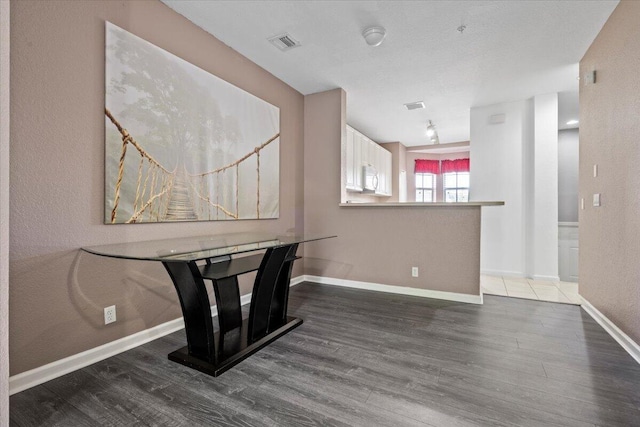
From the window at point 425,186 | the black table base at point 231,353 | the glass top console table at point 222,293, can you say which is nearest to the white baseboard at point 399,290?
the glass top console table at point 222,293

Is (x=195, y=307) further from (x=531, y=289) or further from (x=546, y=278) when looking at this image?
(x=546, y=278)

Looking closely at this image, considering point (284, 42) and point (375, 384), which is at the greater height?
point (284, 42)

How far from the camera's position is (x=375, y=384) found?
1.68 metres

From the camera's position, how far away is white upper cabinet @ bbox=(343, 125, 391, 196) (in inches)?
199

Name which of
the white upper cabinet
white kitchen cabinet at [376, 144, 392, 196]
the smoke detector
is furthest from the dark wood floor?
white kitchen cabinet at [376, 144, 392, 196]

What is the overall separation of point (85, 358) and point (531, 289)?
4.53 meters

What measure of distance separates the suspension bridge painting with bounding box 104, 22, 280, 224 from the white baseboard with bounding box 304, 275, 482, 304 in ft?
4.37

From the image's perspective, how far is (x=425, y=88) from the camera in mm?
3910

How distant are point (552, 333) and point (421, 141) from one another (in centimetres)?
533

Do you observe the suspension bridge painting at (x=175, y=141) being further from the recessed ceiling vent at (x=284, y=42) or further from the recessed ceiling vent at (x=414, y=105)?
the recessed ceiling vent at (x=414, y=105)

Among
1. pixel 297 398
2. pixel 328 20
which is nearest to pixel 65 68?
pixel 328 20

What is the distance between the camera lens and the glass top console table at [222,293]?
1.74 meters

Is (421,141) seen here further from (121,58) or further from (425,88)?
(121,58)

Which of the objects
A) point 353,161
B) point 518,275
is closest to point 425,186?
point 353,161
